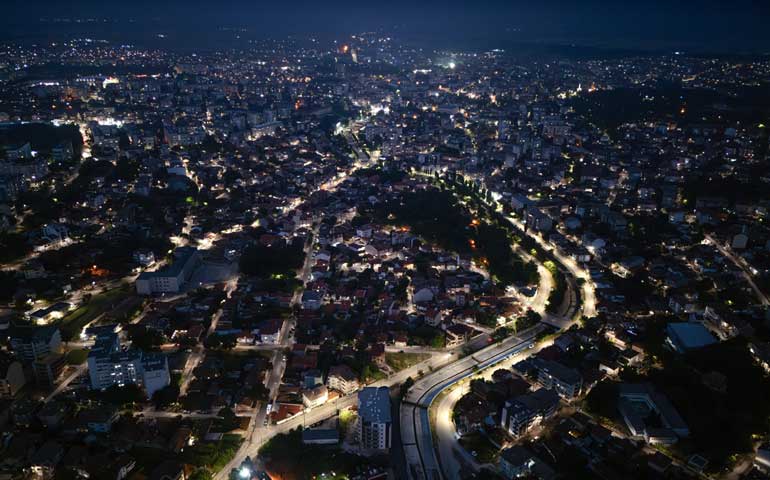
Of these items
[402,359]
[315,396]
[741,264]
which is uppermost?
[741,264]

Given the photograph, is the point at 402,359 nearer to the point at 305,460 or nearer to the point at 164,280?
the point at 305,460

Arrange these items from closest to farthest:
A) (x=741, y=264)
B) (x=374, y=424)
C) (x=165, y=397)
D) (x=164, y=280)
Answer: (x=374, y=424), (x=165, y=397), (x=164, y=280), (x=741, y=264)

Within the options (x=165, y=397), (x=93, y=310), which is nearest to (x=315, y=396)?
(x=165, y=397)

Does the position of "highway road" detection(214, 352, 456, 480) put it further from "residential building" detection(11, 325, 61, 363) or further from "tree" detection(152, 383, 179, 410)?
"residential building" detection(11, 325, 61, 363)

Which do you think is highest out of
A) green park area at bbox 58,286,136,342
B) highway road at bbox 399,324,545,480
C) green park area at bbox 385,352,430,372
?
highway road at bbox 399,324,545,480

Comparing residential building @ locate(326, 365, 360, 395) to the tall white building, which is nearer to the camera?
the tall white building

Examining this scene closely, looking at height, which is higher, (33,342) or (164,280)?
(33,342)

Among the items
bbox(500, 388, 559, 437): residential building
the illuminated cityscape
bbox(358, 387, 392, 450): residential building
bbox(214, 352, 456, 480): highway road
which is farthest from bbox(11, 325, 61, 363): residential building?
bbox(500, 388, 559, 437): residential building

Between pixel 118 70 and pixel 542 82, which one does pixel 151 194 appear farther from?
pixel 542 82

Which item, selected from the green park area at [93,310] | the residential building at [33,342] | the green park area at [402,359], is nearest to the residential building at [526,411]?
the green park area at [402,359]

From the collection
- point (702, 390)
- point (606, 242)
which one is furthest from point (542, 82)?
point (702, 390)

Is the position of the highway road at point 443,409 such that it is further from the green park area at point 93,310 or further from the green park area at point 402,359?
the green park area at point 93,310
